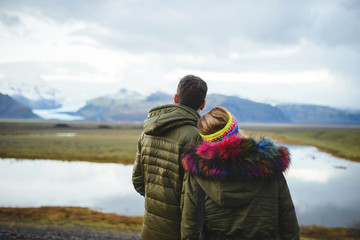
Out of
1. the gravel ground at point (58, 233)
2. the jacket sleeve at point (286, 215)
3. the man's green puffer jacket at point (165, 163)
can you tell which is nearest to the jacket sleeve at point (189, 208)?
the man's green puffer jacket at point (165, 163)

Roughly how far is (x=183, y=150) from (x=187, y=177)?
211 mm

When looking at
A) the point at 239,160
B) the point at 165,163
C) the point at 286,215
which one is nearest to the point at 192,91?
the point at 165,163

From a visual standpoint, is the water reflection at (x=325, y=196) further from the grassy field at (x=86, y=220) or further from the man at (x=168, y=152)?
the man at (x=168, y=152)

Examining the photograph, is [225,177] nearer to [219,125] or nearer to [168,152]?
[219,125]

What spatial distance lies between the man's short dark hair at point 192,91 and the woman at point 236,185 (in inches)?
15.8

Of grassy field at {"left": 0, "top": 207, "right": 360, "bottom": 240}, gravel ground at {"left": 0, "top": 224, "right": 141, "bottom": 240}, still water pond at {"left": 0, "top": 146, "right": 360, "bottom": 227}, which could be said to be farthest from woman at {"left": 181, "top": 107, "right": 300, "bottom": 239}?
still water pond at {"left": 0, "top": 146, "right": 360, "bottom": 227}

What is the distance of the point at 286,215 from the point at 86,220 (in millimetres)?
6915

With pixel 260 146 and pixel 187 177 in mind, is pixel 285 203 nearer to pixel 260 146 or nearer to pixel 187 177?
pixel 260 146

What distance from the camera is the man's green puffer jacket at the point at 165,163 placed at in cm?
231

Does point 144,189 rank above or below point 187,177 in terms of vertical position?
below

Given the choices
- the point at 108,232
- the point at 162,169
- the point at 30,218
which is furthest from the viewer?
the point at 30,218

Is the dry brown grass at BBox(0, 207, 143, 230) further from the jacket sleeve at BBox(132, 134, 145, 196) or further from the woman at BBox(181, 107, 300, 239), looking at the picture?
the woman at BBox(181, 107, 300, 239)

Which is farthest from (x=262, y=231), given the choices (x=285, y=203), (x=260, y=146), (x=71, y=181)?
(x=71, y=181)

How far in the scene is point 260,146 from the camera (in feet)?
6.23
